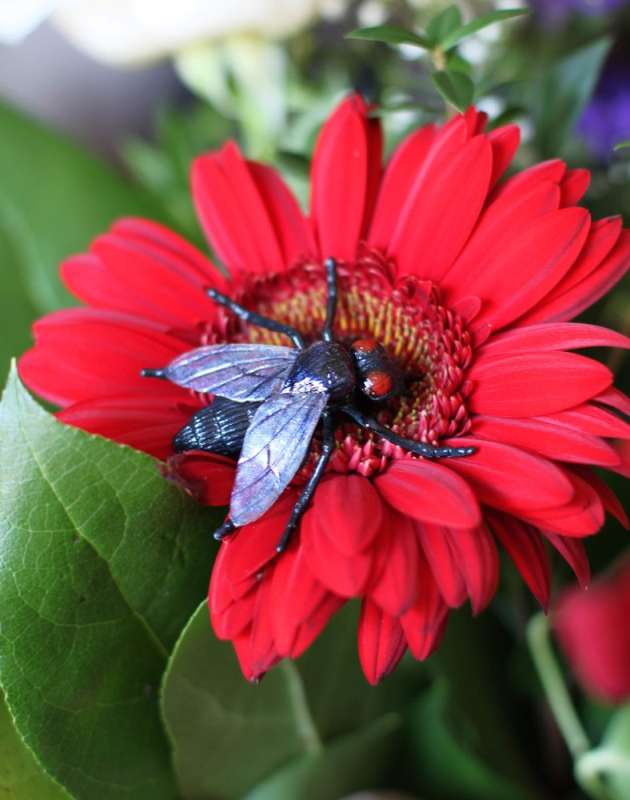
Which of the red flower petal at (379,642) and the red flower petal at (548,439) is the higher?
the red flower petal at (548,439)

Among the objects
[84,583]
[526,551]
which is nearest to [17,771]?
[84,583]

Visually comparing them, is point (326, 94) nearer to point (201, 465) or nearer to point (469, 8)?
point (469, 8)

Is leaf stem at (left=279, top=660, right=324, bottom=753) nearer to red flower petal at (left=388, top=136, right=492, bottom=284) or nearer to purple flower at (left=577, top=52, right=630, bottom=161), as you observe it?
red flower petal at (left=388, top=136, right=492, bottom=284)

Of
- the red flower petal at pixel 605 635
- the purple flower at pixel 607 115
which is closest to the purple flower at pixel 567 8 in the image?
the purple flower at pixel 607 115

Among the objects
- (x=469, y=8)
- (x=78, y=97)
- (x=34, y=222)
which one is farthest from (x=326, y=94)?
(x=78, y=97)

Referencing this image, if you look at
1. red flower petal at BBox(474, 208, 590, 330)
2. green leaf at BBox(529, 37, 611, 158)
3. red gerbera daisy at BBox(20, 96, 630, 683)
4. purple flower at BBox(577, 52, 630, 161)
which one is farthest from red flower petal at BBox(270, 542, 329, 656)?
purple flower at BBox(577, 52, 630, 161)

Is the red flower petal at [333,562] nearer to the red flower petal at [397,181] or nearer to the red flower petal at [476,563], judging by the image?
the red flower petal at [476,563]

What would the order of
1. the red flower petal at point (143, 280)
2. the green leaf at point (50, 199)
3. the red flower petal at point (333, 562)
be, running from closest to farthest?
1. the red flower petal at point (333, 562)
2. the red flower petal at point (143, 280)
3. the green leaf at point (50, 199)
